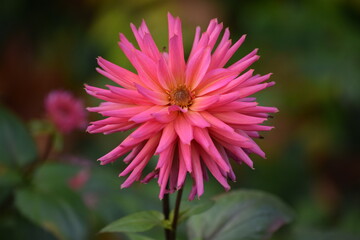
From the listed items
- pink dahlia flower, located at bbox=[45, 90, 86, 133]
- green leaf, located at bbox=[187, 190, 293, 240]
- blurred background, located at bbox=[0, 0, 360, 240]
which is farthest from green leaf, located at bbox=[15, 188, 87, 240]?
blurred background, located at bbox=[0, 0, 360, 240]

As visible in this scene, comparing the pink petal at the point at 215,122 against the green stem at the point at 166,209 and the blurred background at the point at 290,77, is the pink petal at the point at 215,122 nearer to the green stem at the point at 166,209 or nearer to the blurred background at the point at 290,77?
the green stem at the point at 166,209

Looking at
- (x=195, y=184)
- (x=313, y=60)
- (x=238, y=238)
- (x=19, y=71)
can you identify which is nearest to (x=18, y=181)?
(x=238, y=238)

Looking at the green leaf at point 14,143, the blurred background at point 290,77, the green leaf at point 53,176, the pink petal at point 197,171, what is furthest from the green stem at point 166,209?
the blurred background at point 290,77

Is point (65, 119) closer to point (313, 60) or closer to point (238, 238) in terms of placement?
point (238, 238)

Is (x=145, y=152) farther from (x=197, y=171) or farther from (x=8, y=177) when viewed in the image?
(x=8, y=177)

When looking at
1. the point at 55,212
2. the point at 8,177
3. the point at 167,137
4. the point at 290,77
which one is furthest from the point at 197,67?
the point at 290,77

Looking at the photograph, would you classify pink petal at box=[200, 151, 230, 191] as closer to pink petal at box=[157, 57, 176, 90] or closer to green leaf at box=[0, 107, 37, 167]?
pink petal at box=[157, 57, 176, 90]
